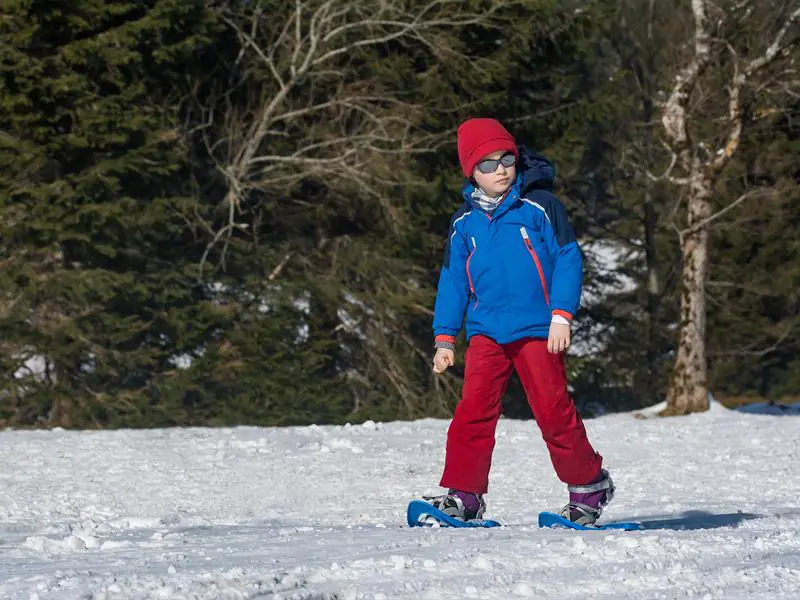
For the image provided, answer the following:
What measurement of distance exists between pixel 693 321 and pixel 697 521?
334 inches

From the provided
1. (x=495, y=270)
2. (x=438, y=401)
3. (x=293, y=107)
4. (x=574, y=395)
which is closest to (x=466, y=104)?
(x=293, y=107)

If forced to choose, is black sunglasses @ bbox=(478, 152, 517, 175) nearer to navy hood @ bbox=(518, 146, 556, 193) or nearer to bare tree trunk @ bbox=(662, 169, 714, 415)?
navy hood @ bbox=(518, 146, 556, 193)

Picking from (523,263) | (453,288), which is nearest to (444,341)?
(453,288)

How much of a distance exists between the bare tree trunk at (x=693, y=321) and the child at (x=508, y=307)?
952 centimetres

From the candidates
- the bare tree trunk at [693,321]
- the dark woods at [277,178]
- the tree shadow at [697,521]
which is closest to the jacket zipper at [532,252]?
the tree shadow at [697,521]

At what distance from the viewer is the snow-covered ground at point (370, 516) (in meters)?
4.09

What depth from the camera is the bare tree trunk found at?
48.7ft

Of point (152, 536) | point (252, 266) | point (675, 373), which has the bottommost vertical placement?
point (152, 536)

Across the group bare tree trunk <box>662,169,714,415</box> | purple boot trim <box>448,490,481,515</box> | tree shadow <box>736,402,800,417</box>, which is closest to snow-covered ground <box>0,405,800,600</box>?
purple boot trim <box>448,490,481,515</box>

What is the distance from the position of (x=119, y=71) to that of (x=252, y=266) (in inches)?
135

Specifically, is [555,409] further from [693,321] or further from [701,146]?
[701,146]

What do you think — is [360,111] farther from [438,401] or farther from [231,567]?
[231,567]

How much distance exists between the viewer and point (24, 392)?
16.9 metres

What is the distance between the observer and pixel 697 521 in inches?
268
